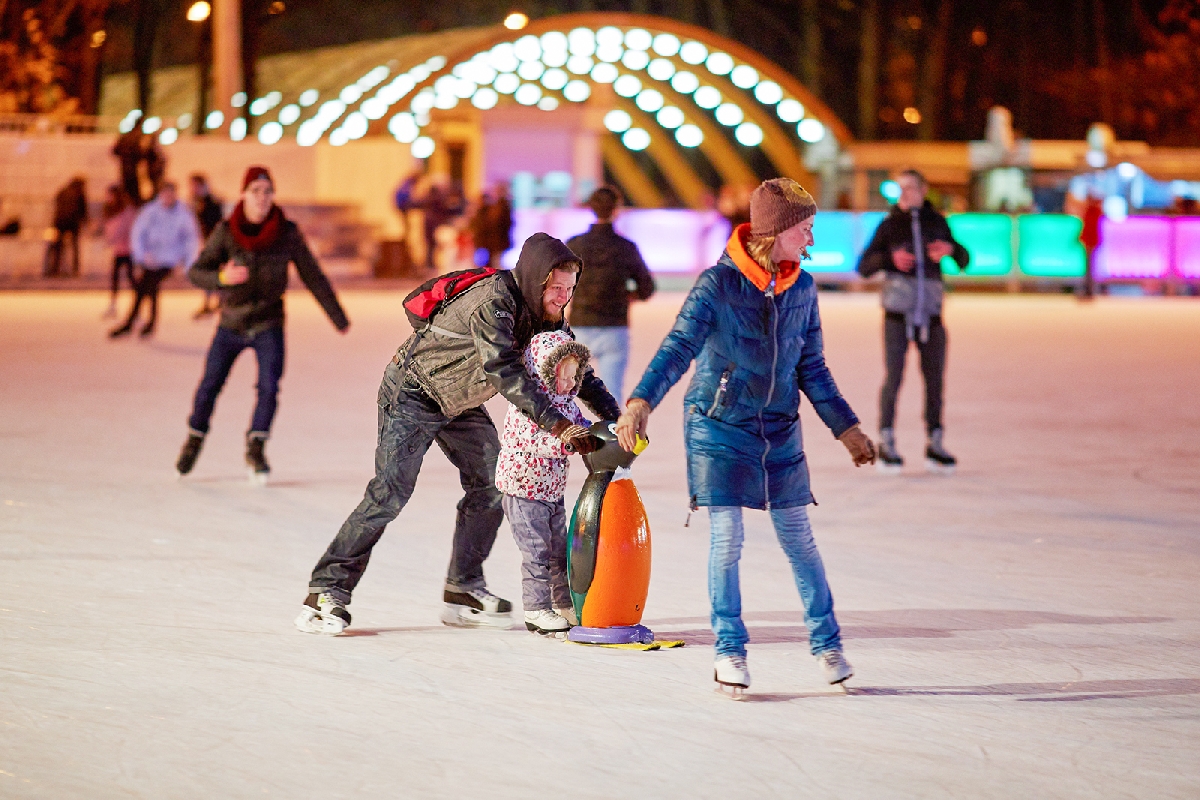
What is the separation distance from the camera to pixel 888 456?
8961 mm

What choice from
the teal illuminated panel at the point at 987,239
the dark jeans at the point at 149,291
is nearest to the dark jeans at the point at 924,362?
the dark jeans at the point at 149,291

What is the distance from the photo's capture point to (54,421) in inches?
408

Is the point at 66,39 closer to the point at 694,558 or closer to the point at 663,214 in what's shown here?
the point at 663,214

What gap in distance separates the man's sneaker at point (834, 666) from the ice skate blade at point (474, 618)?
1179mm

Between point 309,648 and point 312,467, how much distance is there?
3.92 m

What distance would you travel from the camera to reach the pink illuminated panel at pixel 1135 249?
2597cm

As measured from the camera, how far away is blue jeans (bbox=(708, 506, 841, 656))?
14.6ft

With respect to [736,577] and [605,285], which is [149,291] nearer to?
[605,285]

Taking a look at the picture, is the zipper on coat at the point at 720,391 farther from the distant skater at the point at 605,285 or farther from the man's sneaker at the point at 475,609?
the distant skater at the point at 605,285

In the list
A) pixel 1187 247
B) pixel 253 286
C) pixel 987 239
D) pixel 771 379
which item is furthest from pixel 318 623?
pixel 1187 247

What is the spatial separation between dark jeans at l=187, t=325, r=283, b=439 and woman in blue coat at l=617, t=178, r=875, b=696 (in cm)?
411

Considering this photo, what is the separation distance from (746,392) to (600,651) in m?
1.01

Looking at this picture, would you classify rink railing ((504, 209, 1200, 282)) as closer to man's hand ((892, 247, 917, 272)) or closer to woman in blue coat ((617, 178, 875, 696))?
man's hand ((892, 247, 917, 272))

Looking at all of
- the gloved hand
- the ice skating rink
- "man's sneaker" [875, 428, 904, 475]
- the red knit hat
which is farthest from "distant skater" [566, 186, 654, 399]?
the gloved hand
